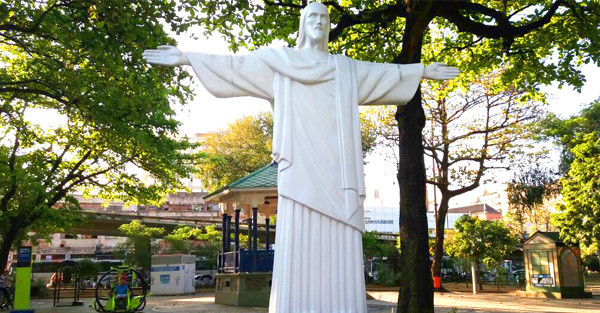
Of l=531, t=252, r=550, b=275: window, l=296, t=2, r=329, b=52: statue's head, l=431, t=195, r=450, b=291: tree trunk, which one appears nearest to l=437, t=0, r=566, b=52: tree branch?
l=296, t=2, r=329, b=52: statue's head

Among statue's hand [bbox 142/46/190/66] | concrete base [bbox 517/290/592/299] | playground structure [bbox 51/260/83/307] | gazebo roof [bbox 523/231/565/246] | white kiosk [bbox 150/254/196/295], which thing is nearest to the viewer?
statue's hand [bbox 142/46/190/66]

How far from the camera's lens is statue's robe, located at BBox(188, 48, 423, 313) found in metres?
4.28

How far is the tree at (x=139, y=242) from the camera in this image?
37250 millimetres

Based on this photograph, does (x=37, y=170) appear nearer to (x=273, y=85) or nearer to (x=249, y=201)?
(x=249, y=201)

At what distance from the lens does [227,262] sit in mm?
19781

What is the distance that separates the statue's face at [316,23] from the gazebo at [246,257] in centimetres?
1392

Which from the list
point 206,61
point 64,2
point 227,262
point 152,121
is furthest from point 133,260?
point 206,61

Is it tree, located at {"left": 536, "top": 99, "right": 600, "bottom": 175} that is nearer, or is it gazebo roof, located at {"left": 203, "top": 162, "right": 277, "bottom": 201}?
gazebo roof, located at {"left": 203, "top": 162, "right": 277, "bottom": 201}

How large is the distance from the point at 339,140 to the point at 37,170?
1497cm

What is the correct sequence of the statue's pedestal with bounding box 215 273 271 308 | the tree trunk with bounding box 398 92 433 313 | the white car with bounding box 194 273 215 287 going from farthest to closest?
the white car with bounding box 194 273 215 287 → the statue's pedestal with bounding box 215 273 271 308 → the tree trunk with bounding box 398 92 433 313

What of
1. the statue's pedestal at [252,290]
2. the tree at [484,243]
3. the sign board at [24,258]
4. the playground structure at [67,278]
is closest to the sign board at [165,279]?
the playground structure at [67,278]

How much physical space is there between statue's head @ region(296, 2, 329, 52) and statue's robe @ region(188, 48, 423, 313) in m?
0.14

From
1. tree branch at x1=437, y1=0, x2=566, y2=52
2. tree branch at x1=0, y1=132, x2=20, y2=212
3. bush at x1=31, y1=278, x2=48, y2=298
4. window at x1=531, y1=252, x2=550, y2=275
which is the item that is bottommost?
bush at x1=31, y1=278, x2=48, y2=298

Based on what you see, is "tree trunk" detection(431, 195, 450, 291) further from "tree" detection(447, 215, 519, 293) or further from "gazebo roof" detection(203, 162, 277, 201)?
"gazebo roof" detection(203, 162, 277, 201)
